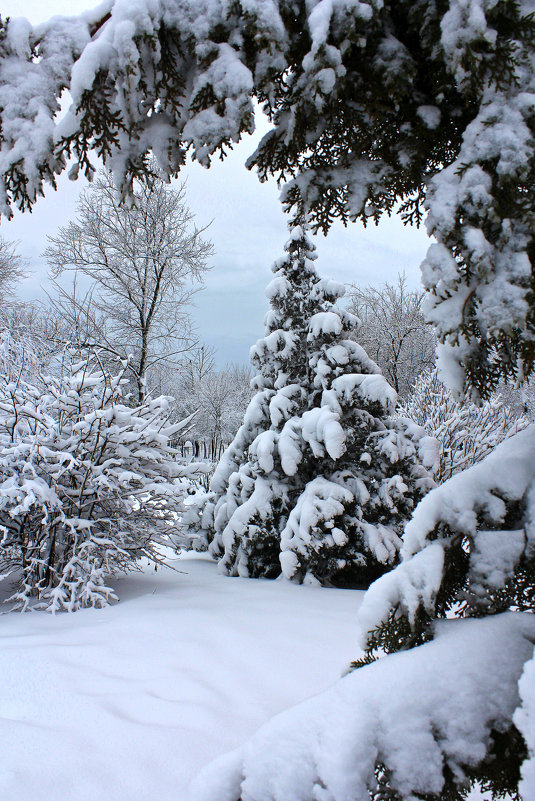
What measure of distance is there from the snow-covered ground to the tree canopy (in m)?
1.84

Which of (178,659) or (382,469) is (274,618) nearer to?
(178,659)

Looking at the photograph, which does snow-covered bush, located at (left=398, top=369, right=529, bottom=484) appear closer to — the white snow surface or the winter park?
the winter park

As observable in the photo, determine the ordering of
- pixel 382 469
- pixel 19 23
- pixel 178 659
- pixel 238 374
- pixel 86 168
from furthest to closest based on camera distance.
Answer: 1. pixel 238 374
2. pixel 382 469
3. pixel 178 659
4. pixel 86 168
5. pixel 19 23

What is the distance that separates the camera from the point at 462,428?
362 inches

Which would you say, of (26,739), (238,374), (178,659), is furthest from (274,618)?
(238,374)

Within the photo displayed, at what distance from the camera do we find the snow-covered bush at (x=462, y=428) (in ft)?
27.7

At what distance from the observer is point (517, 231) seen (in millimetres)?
1266

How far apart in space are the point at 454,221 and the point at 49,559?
446cm

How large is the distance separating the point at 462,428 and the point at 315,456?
16.7ft

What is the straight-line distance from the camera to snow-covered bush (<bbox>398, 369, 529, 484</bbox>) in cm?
843

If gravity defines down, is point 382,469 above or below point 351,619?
above

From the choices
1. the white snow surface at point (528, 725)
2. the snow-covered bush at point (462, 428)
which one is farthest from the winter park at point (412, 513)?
the snow-covered bush at point (462, 428)

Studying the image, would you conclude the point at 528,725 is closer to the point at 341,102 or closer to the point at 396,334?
the point at 341,102

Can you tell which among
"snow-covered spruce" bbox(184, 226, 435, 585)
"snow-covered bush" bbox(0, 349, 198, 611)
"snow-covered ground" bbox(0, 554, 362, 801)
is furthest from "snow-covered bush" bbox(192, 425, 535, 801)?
"snow-covered spruce" bbox(184, 226, 435, 585)
